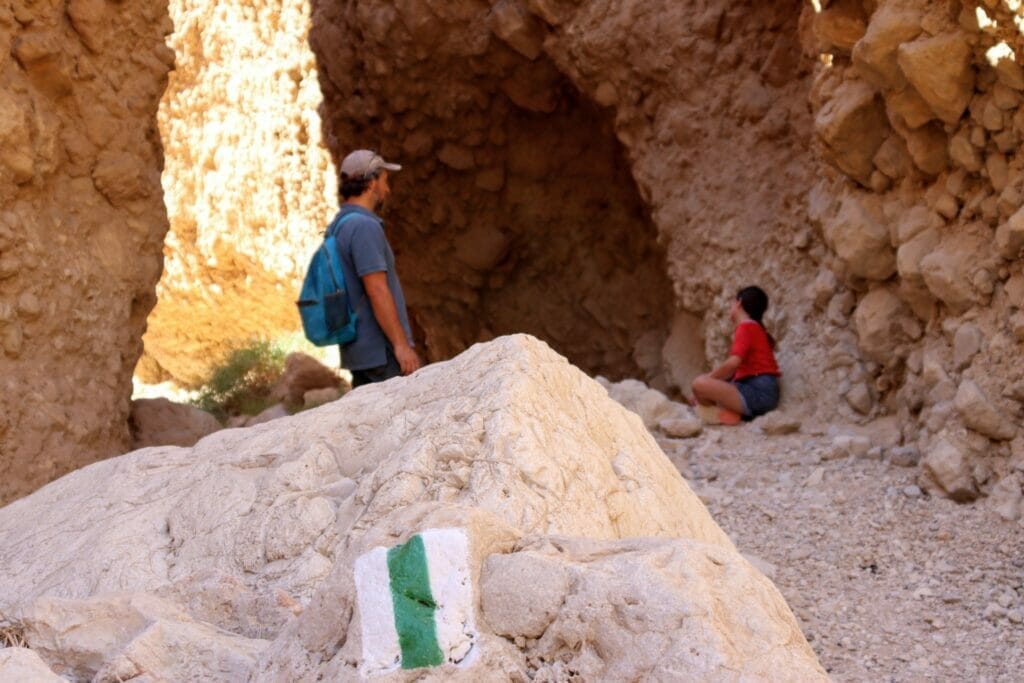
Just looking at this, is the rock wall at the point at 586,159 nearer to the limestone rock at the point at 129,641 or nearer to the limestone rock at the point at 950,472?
the limestone rock at the point at 950,472

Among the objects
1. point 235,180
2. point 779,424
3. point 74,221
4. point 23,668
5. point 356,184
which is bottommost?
point 779,424

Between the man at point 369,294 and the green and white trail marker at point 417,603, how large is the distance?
2629mm

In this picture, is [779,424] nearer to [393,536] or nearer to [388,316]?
[388,316]

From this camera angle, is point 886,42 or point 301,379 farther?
point 301,379

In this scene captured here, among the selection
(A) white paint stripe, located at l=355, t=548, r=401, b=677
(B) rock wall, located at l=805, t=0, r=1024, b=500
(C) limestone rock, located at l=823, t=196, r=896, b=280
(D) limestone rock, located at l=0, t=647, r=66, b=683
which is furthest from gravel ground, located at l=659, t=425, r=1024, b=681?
(D) limestone rock, located at l=0, t=647, r=66, b=683

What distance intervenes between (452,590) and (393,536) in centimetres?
15

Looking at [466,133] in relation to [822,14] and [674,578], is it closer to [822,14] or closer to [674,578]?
[822,14]

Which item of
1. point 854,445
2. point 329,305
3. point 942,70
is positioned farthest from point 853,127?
point 329,305

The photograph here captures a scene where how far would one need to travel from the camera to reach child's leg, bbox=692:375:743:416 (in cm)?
598

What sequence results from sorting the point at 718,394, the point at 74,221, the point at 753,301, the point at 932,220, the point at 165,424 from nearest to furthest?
the point at 932,220 → the point at 74,221 → the point at 165,424 → the point at 718,394 → the point at 753,301

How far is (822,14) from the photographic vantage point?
5363 mm

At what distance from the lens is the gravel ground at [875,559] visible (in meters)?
3.38

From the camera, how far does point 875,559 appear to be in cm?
404

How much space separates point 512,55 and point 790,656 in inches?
297
